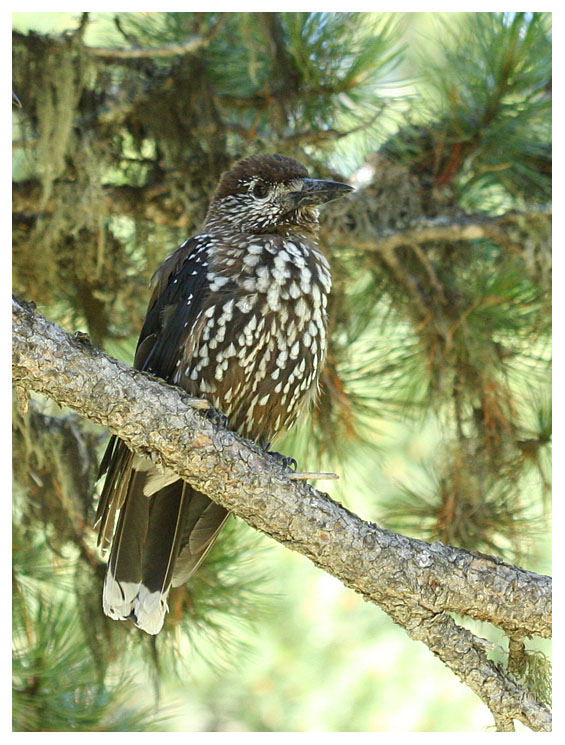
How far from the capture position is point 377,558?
2.13m

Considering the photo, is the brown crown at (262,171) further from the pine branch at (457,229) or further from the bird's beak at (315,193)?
the pine branch at (457,229)

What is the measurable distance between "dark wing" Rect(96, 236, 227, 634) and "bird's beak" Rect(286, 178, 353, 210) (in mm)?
301

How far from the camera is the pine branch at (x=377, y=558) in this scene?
6.86ft

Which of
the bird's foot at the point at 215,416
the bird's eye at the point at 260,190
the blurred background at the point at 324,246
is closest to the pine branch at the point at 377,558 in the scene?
the bird's foot at the point at 215,416

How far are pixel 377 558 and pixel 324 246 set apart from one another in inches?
52.1

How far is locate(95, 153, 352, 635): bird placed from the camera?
246 cm

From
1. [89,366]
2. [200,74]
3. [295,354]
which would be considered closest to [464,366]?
[295,354]

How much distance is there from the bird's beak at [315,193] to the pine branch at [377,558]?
0.80 metres

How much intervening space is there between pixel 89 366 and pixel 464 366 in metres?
1.52

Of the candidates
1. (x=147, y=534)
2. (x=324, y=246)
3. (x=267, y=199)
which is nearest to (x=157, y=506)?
(x=147, y=534)

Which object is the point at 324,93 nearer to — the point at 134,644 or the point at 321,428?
A: the point at 321,428

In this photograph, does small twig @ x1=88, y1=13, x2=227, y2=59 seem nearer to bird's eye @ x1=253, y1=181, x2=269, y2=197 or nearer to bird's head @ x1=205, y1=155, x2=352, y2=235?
bird's head @ x1=205, y1=155, x2=352, y2=235

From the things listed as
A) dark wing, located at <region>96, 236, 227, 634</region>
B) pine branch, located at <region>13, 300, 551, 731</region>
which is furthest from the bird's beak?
pine branch, located at <region>13, 300, 551, 731</region>

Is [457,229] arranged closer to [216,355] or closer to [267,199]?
[267,199]
